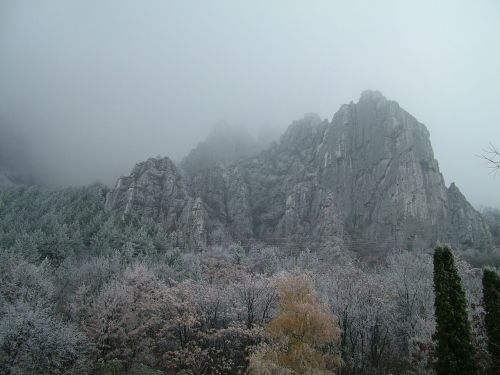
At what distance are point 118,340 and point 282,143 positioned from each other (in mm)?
157442

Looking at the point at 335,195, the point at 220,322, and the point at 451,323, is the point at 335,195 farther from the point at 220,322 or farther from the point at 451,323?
the point at 451,323

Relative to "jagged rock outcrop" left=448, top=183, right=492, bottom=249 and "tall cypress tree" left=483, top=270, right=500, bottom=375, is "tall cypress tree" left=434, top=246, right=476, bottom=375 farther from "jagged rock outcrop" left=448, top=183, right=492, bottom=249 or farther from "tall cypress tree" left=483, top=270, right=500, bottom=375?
"jagged rock outcrop" left=448, top=183, right=492, bottom=249

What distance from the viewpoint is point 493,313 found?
23.6 m

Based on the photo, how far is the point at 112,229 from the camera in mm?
101000

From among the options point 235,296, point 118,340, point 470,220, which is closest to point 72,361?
point 118,340

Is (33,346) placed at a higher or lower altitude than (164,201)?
lower

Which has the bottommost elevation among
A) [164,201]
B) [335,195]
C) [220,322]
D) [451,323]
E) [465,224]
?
[465,224]

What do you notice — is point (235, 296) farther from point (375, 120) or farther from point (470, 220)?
point (375, 120)

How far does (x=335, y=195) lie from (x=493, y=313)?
4535 inches

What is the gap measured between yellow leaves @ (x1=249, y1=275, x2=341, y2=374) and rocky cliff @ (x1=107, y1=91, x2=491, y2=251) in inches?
3433

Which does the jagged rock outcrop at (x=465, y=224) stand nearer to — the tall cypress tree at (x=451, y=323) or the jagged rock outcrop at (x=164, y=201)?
the jagged rock outcrop at (x=164, y=201)

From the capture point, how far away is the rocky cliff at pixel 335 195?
120 metres

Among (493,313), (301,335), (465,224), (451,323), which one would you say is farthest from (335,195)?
(451,323)

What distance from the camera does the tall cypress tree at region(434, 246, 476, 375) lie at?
2258 centimetres
